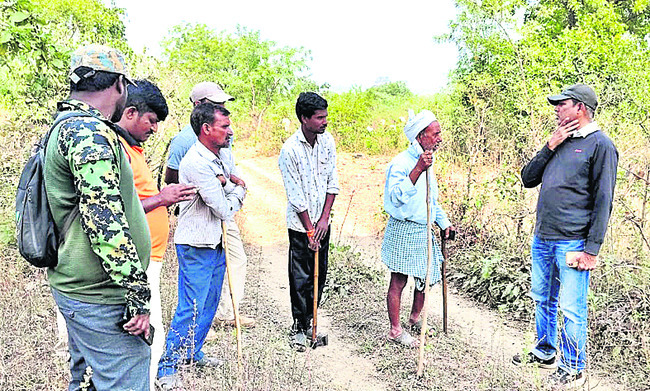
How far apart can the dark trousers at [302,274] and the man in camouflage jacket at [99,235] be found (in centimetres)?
218

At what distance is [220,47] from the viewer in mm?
22031

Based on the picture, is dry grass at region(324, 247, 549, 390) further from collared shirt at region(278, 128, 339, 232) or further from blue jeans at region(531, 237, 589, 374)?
collared shirt at region(278, 128, 339, 232)

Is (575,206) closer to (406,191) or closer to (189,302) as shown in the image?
(406,191)

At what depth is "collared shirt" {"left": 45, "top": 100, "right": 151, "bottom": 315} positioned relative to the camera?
85.0 inches

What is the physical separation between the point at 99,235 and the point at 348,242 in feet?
20.4

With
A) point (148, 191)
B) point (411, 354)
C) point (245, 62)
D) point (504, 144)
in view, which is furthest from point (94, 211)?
point (245, 62)

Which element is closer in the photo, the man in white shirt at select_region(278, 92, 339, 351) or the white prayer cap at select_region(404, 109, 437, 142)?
the white prayer cap at select_region(404, 109, 437, 142)

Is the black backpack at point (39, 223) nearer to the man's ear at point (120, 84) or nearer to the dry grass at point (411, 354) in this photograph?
the man's ear at point (120, 84)

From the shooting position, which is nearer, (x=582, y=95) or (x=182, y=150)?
(x=582, y=95)

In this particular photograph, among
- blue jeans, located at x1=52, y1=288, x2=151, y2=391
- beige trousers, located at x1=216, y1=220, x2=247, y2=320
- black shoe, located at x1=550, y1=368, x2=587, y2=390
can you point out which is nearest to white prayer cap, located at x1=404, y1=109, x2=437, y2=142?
beige trousers, located at x1=216, y1=220, x2=247, y2=320

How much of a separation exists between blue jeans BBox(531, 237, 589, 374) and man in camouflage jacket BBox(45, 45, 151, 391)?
2793mm

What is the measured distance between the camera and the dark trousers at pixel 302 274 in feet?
15.2

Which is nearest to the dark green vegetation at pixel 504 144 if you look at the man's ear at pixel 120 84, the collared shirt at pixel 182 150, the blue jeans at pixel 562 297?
the blue jeans at pixel 562 297

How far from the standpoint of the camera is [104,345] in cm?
237
